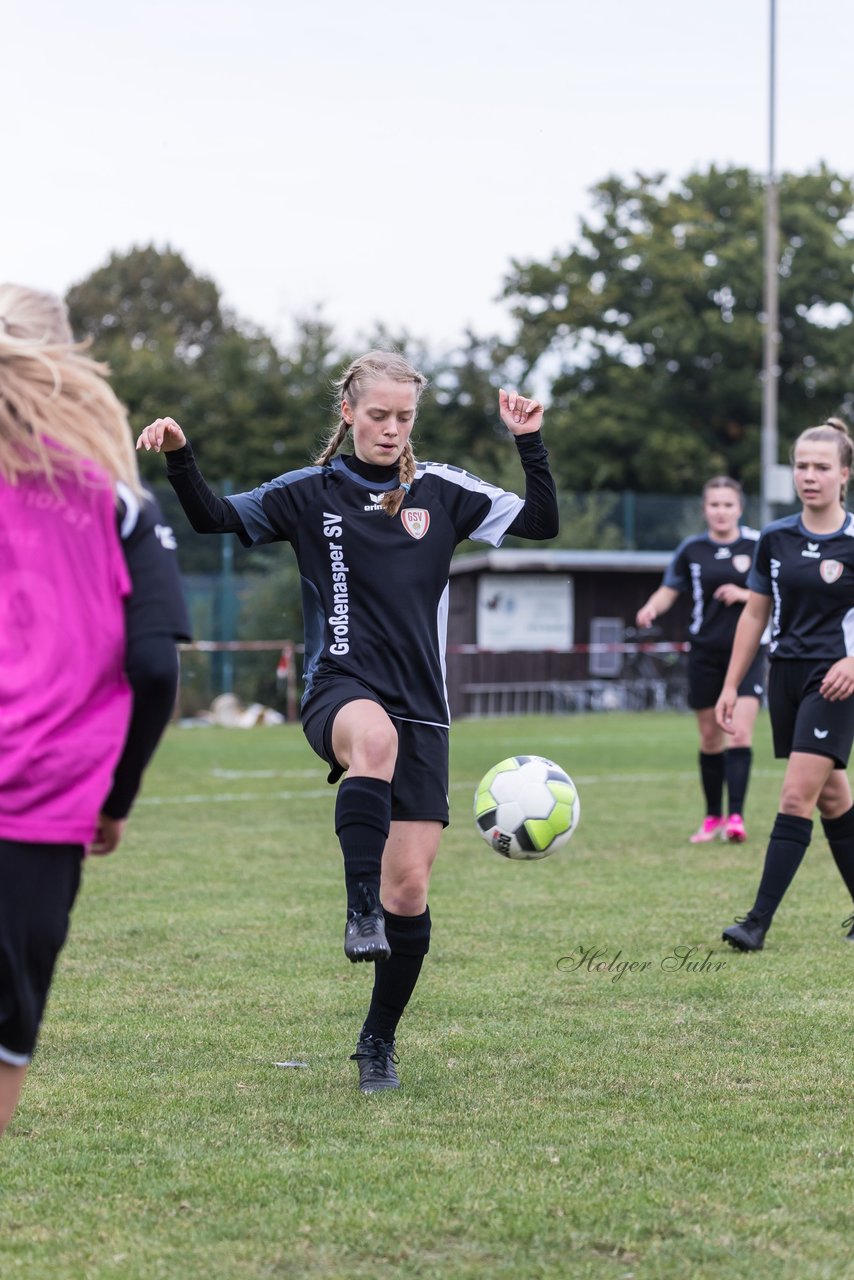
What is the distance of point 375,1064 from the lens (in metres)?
4.52

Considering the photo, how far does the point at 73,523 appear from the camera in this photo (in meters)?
2.76

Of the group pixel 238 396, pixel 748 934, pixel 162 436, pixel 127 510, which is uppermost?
pixel 238 396

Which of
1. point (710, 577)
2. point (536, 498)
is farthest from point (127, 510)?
point (710, 577)

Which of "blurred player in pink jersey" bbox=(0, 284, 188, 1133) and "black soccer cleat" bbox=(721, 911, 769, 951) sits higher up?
"blurred player in pink jersey" bbox=(0, 284, 188, 1133)

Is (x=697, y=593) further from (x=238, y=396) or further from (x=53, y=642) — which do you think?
(x=238, y=396)

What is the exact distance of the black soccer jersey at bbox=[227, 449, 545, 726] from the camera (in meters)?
4.49

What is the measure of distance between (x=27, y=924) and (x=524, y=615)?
85.5ft

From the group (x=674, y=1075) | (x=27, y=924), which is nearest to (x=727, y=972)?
(x=674, y=1075)

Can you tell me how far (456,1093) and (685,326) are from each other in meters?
40.9

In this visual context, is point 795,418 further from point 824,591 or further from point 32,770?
point 32,770

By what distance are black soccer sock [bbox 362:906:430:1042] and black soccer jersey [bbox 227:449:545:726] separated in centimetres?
60

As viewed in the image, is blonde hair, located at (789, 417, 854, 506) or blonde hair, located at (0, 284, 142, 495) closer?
blonde hair, located at (0, 284, 142, 495)

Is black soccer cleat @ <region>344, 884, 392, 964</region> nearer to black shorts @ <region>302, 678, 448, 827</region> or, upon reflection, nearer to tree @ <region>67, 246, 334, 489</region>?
black shorts @ <region>302, 678, 448, 827</region>

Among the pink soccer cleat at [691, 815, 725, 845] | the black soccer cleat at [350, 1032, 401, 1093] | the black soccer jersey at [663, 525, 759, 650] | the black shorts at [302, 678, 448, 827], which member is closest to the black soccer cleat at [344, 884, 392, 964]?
the black shorts at [302, 678, 448, 827]
